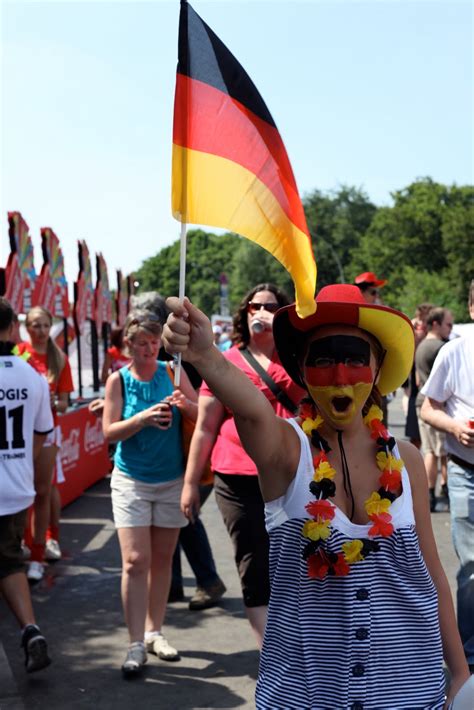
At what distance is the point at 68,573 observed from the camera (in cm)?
698

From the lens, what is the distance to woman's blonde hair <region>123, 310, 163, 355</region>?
5.16 m

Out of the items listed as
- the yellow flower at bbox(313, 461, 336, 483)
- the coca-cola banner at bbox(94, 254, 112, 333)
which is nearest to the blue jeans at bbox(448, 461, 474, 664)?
the yellow flower at bbox(313, 461, 336, 483)

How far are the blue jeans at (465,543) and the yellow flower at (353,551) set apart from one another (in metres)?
2.25

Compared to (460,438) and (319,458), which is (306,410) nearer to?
(319,458)

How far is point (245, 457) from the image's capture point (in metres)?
4.63

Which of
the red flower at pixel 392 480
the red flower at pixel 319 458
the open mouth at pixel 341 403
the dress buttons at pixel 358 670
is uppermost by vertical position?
the open mouth at pixel 341 403

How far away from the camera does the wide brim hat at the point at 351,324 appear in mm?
2523

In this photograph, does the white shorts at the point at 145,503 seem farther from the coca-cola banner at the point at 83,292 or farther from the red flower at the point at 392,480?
the coca-cola banner at the point at 83,292

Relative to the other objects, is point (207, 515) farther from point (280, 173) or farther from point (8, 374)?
point (280, 173)

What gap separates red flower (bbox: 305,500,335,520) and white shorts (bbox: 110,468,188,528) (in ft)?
9.12

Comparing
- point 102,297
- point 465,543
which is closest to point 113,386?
point 465,543

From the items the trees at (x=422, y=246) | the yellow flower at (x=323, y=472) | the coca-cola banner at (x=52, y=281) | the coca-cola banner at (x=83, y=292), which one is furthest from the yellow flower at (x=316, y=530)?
the trees at (x=422, y=246)

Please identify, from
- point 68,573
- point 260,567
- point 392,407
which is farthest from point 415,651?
point 392,407

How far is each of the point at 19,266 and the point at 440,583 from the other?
31.1ft
